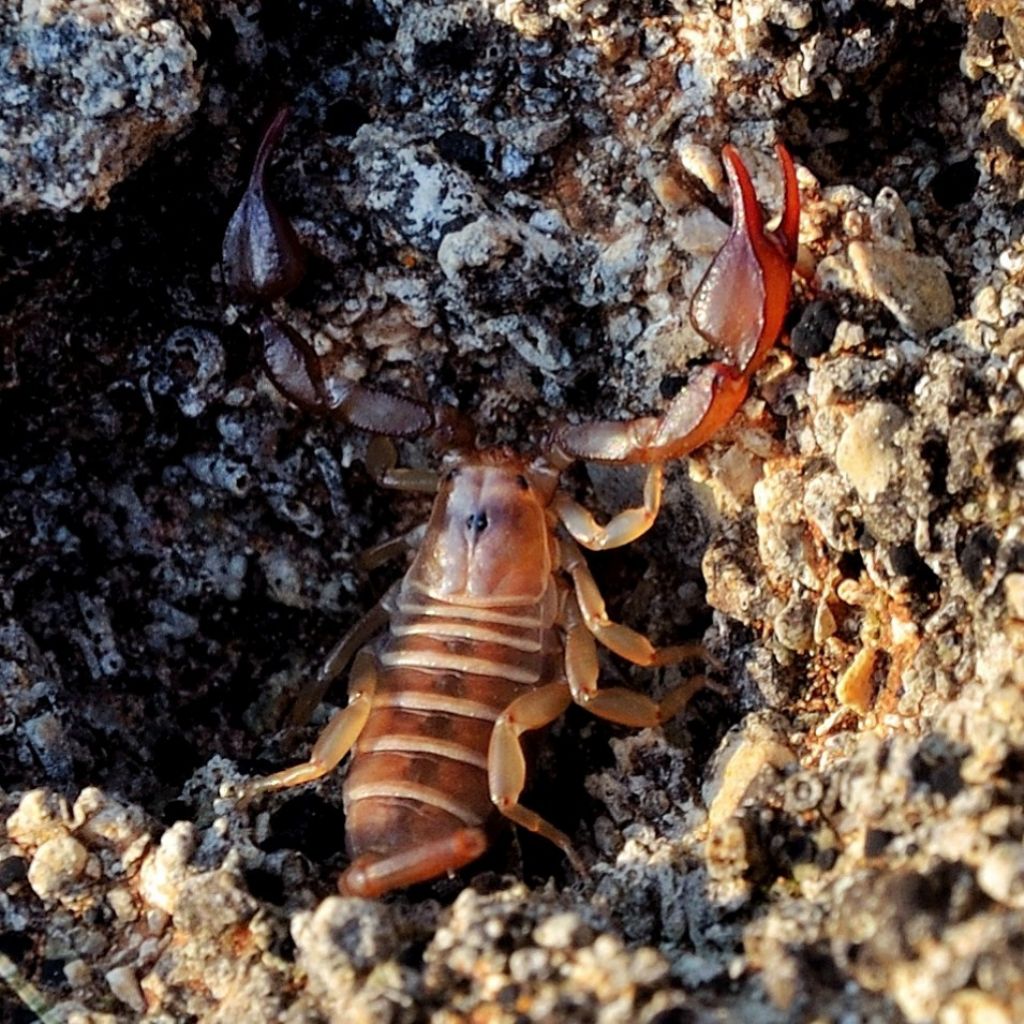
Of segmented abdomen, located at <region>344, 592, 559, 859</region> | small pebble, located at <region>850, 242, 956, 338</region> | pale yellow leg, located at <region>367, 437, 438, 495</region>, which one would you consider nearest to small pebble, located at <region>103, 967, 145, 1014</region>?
segmented abdomen, located at <region>344, 592, 559, 859</region>

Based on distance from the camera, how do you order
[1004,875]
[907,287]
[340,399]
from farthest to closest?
[340,399] < [907,287] < [1004,875]

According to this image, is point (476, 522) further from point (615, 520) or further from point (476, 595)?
point (615, 520)

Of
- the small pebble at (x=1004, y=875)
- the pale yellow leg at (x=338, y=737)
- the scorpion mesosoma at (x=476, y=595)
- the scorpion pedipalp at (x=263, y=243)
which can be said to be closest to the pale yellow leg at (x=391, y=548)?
the scorpion mesosoma at (x=476, y=595)

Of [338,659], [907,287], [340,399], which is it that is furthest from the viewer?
[338,659]

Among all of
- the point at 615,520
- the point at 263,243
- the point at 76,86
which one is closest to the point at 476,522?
the point at 615,520

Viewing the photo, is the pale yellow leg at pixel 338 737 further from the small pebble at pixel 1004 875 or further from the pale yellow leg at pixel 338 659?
the small pebble at pixel 1004 875

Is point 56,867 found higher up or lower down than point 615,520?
lower down

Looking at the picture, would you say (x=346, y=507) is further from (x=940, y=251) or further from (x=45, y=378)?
(x=940, y=251)
